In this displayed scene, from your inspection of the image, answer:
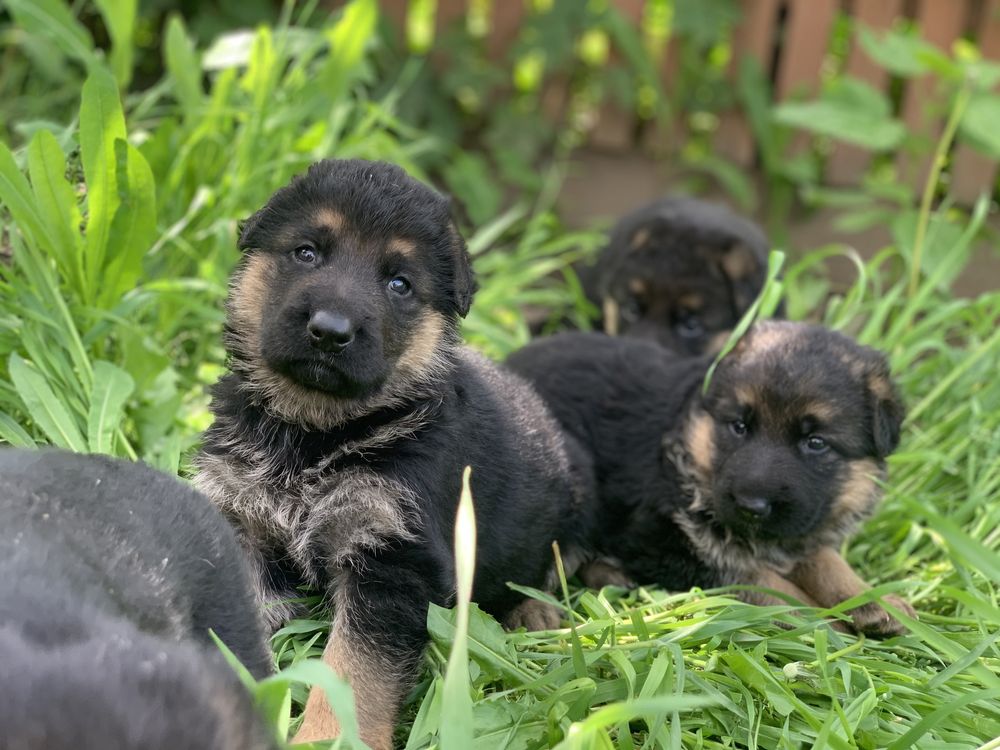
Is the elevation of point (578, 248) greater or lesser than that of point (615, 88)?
lesser

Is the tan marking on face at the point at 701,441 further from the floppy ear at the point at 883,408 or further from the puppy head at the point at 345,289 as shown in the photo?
the puppy head at the point at 345,289

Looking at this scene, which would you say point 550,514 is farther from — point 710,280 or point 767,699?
point 710,280

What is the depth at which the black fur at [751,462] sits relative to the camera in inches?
157

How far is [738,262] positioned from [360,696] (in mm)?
3568

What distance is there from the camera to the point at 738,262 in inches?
227

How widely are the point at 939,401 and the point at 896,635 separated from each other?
5.63 ft

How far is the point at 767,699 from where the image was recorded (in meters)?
3.04

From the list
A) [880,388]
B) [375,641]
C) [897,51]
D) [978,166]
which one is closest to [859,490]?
[880,388]

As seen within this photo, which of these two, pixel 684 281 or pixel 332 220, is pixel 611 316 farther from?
pixel 332 220

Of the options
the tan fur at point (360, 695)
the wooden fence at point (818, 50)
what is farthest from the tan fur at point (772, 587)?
the wooden fence at point (818, 50)

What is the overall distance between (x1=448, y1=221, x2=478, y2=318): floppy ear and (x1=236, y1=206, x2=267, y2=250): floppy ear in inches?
21.5

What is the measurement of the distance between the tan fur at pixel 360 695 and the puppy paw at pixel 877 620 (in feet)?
5.39

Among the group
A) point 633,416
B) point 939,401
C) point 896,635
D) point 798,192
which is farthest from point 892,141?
point 896,635

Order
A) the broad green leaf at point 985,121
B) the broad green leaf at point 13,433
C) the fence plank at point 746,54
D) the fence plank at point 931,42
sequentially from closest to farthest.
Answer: the broad green leaf at point 13,433, the broad green leaf at point 985,121, the fence plank at point 931,42, the fence plank at point 746,54
